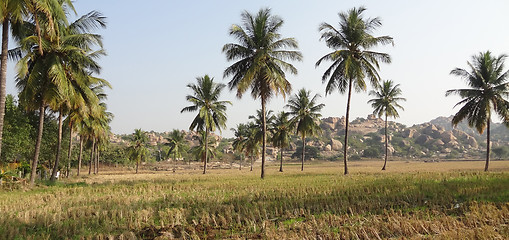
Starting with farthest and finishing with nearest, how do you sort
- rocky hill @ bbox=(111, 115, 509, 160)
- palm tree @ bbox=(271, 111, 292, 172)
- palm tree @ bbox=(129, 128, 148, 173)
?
1. rocky hill @ bbox=(111, 115, 509, 160)
2. palm tree @ bbox=(129, 128, 148, 173)
3. palm tree @ bbox=(271, 111, 292, 172)

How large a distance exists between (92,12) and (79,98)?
4.87 m

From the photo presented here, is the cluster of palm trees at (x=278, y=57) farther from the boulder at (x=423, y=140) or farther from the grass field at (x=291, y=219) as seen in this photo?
the boulder at (x=423, y=140)

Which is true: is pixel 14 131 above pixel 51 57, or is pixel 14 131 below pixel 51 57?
below

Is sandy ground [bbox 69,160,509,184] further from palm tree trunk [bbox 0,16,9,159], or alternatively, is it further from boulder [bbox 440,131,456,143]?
boulder [bbox 440,131,456,143]

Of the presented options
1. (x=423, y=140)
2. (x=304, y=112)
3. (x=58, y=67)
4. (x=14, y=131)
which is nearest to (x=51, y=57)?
(x=58, y=67)

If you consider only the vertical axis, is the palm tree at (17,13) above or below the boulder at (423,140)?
above

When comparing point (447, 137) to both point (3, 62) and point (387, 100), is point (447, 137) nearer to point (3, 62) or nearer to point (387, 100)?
point (387, 100)

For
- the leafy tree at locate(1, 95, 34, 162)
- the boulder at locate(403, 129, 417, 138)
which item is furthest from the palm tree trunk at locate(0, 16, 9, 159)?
the boulder at locate(403, 129, 417, 138)

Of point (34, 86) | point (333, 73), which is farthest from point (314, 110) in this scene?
point (34, 86)

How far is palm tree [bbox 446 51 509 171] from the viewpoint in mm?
23891

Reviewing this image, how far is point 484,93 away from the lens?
24.8 m

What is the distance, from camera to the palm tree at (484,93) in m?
23.9

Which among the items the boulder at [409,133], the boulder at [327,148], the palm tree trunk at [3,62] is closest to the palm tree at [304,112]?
the palm tree trunk at [3,62]

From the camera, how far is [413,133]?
152m
